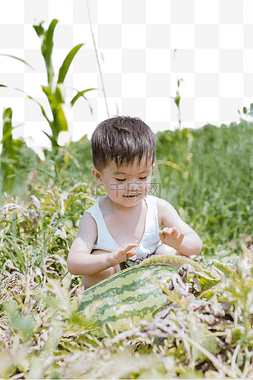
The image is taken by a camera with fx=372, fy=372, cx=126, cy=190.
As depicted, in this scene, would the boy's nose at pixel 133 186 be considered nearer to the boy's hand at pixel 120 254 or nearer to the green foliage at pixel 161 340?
the boy's hand at pixel 120 254

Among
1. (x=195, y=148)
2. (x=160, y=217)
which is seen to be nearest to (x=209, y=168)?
(x=195, y=148)

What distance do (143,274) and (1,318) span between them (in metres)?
0.76

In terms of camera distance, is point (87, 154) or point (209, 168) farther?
point (87, 154)

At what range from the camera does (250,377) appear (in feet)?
3.34

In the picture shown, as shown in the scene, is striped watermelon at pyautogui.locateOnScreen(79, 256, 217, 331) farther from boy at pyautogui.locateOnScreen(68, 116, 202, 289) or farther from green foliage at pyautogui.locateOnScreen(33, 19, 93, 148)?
green foliage at pyautogui.locateOnScreen(33, 19, 93, 148)

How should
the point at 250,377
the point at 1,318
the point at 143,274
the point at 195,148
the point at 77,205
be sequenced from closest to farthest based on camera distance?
the point at 250,377 → the point at 143,274 → the point at 1,318 → the point at 77,205 → the point at 195,148

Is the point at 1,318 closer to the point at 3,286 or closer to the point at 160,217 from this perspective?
the point at 3,286

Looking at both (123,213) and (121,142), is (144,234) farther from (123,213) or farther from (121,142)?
(121,142)

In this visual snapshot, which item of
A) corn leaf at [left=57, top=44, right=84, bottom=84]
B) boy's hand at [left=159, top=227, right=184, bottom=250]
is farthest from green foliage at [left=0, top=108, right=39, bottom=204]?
boy's hand at [left=159, top=227, right=184, bottom=250]

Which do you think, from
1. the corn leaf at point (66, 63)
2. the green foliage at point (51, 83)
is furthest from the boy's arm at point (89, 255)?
the corn leaf at point (66, 63)

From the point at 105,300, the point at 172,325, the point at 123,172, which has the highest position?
the point at 123,172

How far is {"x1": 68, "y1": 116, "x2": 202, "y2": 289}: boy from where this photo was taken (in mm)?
1849

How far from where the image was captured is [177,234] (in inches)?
66.8

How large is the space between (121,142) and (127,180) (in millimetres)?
195
